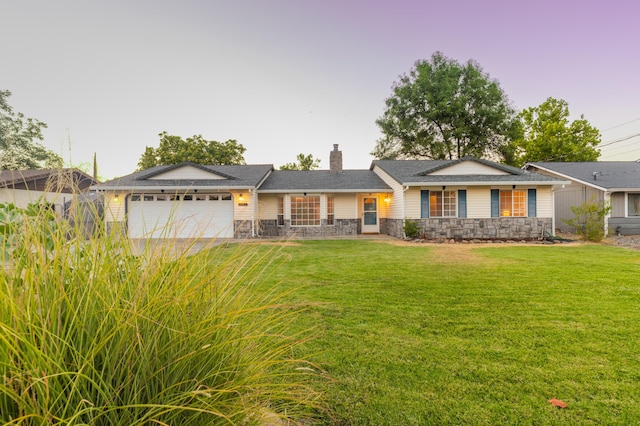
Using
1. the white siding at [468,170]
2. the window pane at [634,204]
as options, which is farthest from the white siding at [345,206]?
the window pane at [634,204]

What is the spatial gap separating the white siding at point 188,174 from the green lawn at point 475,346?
11.3 meters

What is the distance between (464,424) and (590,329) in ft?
8.46

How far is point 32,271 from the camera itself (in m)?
1.10

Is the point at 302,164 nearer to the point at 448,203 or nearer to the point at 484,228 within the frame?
the point at 448,203

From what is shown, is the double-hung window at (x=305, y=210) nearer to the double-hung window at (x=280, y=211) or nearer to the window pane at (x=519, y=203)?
the double-hung window at (x=280, y=211)

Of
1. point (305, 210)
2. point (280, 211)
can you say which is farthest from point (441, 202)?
point (280, 211)

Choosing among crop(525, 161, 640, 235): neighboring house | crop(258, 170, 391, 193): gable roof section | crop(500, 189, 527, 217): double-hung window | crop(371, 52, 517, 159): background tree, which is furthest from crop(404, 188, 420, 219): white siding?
crop(371, 52, 517, 159): background tree

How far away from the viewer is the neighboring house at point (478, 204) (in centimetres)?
1373

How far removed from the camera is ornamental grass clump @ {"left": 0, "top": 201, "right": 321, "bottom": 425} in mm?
943

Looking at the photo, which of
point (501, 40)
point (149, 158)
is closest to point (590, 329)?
point (501, 40)

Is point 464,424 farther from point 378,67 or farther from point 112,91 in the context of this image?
point 378,67

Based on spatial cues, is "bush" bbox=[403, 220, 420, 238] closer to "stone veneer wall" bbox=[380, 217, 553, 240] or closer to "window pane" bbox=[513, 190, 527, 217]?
"stone veneer wall" bbox=[380, 217, 553, 240]

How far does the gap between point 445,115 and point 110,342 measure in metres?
34.0

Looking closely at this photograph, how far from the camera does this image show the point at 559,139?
95.1 feet
